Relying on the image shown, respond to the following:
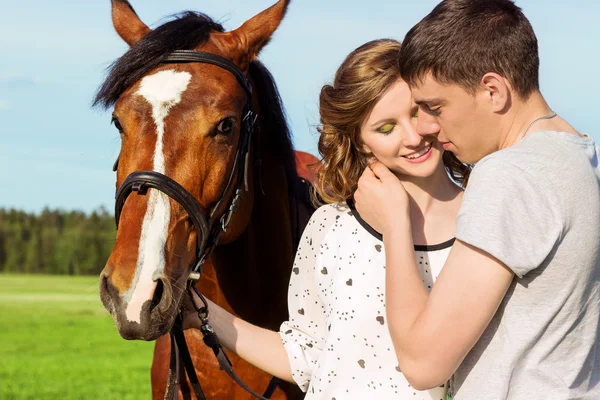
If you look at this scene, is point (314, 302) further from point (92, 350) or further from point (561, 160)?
point (92, 350)

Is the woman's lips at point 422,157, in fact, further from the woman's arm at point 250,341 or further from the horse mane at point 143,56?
the horse mane at point 143,56

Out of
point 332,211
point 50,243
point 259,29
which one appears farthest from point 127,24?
point 50,243

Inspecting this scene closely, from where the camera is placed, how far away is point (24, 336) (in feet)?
76.6

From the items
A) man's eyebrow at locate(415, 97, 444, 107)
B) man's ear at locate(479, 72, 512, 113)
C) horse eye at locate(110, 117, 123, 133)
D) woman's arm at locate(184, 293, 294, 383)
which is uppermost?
man's ear at locate(479, 72, 512, 113)

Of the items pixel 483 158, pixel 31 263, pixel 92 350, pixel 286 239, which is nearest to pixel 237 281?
pixel 286 239

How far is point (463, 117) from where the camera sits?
1901 mm

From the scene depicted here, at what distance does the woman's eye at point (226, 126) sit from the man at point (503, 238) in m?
1.06

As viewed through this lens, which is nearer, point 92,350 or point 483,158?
point 483,158

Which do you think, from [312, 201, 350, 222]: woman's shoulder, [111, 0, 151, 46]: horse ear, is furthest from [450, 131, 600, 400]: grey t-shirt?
[111, 0, 151, 46]: horse ear

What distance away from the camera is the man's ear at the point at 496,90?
6.06 ft

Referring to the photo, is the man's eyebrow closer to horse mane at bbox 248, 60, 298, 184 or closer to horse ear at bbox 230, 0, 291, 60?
horse ear at bbox 230, 0, 291, 60

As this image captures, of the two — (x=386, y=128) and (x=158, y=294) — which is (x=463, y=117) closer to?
(x=386, y=128)

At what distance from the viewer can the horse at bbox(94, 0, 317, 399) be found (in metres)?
2.48

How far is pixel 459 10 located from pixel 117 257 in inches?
54.2
